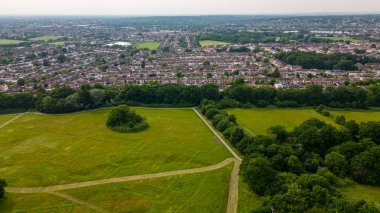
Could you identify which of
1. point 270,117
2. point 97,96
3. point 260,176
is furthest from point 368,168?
point 97,96

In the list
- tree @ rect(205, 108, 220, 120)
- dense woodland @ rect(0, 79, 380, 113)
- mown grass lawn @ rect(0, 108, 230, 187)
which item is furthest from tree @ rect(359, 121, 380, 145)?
tree @ rect(205, 108, 220, 120)

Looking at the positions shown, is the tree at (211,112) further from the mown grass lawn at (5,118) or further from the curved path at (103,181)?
the mown grass lawn at (5,118)

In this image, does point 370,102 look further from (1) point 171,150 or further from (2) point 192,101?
(1) point 171,150

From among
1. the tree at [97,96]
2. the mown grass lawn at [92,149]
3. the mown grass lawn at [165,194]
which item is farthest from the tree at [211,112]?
the tree at [97,96]

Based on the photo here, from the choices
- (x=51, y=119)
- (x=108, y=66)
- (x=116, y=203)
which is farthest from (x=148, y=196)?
(x=108, y=66)

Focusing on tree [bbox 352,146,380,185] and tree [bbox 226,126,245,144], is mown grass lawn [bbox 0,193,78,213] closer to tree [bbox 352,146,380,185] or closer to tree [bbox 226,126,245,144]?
tree [bbox 226,126,245,144]
